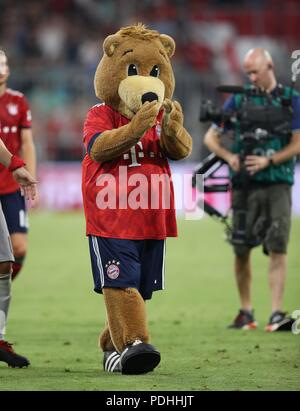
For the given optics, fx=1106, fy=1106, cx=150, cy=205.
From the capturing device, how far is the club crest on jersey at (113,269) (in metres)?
7.35

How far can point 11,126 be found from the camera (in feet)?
32.3

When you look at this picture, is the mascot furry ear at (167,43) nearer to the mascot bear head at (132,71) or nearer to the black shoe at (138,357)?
the mascot bear head at (132,71)

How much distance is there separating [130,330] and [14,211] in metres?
2.94

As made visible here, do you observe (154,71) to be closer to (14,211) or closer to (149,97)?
(149,97)

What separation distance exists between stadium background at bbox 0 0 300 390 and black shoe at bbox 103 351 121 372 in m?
0.13

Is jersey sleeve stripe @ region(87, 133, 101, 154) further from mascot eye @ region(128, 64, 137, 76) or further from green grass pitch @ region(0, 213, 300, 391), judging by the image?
green grass pitch @ region(0, 213, 300, 391)

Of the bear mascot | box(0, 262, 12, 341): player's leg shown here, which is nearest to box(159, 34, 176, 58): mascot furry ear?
the bear mascot

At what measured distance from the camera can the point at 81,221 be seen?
73.0 feet

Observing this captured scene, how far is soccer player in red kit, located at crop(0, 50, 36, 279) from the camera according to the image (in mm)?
9797

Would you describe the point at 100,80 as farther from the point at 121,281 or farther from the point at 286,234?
the point at 286,234

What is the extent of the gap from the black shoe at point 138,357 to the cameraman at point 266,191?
290 centimetres

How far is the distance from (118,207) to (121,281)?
0.50 metres

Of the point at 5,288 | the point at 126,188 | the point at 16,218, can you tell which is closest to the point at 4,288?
the point at 5,288

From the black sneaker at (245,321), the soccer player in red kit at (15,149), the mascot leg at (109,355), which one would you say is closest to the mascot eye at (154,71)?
the mascot leg at (109,355)
